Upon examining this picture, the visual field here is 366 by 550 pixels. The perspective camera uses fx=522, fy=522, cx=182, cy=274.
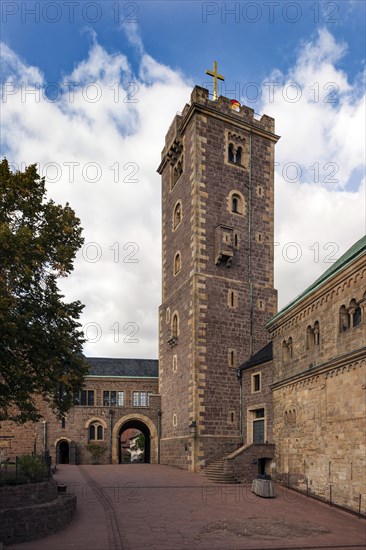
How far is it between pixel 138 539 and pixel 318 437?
34.9 feet

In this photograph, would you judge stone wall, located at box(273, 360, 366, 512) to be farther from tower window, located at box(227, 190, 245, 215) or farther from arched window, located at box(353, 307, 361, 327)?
tower window, located at box(227, 190, 245, 215)

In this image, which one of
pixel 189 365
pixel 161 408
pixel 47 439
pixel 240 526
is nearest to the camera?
pixel 240 526

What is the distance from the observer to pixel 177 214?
39.9 meters

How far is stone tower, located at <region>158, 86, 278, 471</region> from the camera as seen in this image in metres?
33.6

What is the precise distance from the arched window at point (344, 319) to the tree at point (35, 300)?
1046 cm

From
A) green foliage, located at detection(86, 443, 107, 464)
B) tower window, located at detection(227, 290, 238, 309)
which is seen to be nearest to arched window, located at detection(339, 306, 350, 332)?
tower window, located at detection(227, 290, 238, 309)

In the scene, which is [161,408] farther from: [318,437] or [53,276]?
[53,276]

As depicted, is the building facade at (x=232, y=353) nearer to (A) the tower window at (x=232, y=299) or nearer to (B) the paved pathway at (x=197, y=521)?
(A) the tower window at (x=232, y=299)

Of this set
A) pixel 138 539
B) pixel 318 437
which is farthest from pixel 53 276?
pixel 318 437

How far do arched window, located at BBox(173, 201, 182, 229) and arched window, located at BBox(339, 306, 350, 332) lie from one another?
19496 millimetres

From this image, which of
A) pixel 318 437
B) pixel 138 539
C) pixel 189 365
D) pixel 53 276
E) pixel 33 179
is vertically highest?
pixel 33 179

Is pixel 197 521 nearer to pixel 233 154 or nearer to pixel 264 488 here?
pixel 264 488

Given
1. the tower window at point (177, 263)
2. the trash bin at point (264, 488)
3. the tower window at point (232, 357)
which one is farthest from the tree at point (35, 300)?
the tower window at point (177, 263)

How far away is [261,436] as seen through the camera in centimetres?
3139
